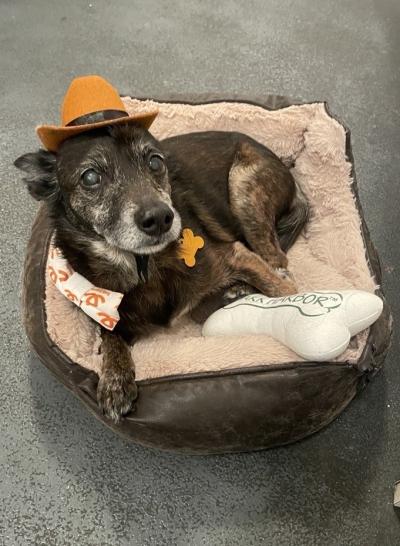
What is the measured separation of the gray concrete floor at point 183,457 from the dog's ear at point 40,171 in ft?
2.30

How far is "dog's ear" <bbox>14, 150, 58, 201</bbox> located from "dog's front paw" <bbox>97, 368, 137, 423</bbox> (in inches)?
23.5

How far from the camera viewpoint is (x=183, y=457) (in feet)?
6.35

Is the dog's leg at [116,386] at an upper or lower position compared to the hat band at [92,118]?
lower

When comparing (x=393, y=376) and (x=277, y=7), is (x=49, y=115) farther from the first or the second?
(x=393, y=376)

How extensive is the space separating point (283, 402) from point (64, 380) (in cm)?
70

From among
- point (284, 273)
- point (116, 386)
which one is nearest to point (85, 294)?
point (116, 386)

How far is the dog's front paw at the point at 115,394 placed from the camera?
1684mm

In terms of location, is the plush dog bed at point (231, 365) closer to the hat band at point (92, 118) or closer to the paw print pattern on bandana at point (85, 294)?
the paw print pattern on bandana at point (85, 294)

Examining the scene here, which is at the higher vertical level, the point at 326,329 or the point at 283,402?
the point at 326,329

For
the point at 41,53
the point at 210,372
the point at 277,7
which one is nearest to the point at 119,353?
the point at 210,372

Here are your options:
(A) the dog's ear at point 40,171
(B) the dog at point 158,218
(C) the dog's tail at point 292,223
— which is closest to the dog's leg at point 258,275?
(B) the dog at point 158,218

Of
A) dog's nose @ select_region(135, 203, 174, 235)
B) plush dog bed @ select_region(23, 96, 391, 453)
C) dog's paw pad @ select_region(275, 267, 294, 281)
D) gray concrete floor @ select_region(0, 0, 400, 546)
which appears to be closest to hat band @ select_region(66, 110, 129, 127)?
dog's nose @ select_region(135, 203, 174, 235)

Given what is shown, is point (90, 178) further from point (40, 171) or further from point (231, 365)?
point (231, 365)

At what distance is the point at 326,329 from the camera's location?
1568mm
